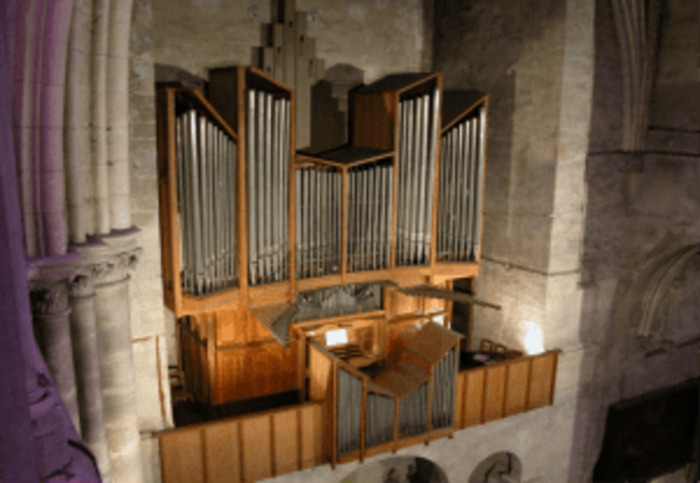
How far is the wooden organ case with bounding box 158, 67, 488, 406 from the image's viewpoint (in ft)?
27.1

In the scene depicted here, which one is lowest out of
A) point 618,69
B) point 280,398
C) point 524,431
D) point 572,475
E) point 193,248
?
point 572,475

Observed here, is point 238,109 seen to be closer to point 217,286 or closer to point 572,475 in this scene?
point 217,286

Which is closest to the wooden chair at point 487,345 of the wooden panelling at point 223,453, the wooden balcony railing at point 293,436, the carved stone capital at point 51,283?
the wooden balcony railing at point 293,436

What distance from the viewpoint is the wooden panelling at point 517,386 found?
35.1 ft

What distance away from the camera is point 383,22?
11.9 meters

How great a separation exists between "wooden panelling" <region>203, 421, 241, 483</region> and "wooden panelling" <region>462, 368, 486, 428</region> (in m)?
3.99

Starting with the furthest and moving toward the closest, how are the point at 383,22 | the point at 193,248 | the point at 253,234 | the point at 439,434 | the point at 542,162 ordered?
1. the point at 383,22
2. the point at 542,162
3. the point at 439,434
4. the point at 253,234
5. the point at 193,248

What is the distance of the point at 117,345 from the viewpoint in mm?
6797

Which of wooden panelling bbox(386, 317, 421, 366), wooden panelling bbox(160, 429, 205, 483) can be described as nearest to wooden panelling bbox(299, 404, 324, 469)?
wooden panelling bbox(160, 429, 205, 483)

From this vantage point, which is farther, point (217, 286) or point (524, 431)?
point (524, 431)

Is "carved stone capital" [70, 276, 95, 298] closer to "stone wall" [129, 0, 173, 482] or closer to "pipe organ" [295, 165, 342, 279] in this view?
"stone wall" [129, 0, 173, 482]

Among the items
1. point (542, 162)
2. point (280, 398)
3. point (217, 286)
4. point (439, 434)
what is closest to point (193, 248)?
point (217, 286)

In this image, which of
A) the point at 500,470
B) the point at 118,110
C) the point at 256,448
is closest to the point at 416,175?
the point at 256,448

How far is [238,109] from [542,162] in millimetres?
5591
